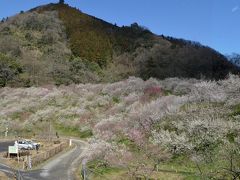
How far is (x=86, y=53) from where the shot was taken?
117750 mm

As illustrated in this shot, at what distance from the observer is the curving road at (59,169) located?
3212 cm

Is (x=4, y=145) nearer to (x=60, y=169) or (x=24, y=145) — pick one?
(x=24, y=145)

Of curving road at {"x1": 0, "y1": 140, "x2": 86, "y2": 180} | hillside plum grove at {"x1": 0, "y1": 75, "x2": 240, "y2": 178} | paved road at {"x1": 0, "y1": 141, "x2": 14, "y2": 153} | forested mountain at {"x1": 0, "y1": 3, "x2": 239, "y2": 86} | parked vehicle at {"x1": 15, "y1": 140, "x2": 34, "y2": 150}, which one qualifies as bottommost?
curving road at {"x1": 0, "y1": 140, "x2": 86, "y2": 180}

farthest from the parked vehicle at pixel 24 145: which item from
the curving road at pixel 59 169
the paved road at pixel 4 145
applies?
the curving road at pixel 59 169

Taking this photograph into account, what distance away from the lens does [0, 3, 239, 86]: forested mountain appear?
323 ft

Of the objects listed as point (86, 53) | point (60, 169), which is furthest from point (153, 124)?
point (86, 53)

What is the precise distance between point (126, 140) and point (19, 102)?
4418 centimetres

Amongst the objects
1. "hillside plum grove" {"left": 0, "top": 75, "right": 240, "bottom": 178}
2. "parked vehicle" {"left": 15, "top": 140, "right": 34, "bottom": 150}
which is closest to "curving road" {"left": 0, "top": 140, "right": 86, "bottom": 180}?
"hillside plum grove" {"left": 0, "top": 75, "right": 240, "bottom": 178}

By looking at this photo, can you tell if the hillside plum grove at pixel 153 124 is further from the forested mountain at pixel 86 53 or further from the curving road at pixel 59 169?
the forested mountain at pixel 86 53

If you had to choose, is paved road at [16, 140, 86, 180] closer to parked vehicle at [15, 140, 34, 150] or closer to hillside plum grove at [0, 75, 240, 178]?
hillside plum grove at [0, 75, 240, 178]

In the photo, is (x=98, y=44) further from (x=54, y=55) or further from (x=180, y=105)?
(x=180, y=105)

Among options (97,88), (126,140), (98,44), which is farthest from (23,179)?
(98,44)

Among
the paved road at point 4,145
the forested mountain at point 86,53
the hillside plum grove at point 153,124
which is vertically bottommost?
the paved road at point 4,145

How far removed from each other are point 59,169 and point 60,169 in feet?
0.28
